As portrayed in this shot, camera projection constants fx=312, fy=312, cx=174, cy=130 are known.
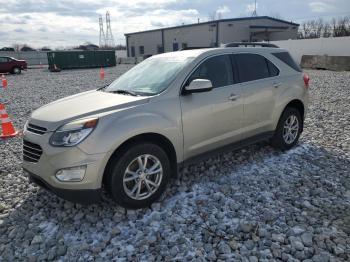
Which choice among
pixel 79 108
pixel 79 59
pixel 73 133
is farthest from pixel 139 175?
pixel 79 59

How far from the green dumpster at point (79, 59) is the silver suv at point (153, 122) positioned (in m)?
30.0

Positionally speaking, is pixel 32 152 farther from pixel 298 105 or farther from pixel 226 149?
pixel 298 105

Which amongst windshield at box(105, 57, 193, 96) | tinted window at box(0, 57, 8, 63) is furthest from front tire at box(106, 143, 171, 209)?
tinted window at box(0, 57, 8, 63)

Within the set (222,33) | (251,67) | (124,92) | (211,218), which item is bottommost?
(211,218)

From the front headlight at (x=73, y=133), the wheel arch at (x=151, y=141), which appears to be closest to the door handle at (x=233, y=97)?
the wheel arch at (x=151, y=141)

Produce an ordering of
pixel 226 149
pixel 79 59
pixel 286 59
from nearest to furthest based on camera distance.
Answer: pixel 226 149 < pixel 286 59 < pixel 79 59

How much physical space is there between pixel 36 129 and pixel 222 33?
3728 cm

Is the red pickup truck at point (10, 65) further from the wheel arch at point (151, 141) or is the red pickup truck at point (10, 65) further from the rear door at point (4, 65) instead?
the wheel arch at point (151, 141)

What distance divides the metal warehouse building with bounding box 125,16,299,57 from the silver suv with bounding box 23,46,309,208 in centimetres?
3223

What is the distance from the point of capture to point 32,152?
139 inches

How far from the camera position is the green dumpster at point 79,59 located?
107ft

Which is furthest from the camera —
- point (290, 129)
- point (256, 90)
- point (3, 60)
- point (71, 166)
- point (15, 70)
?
point (15, 70)

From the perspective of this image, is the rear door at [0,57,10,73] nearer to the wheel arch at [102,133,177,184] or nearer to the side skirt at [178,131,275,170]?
the side skirt at [178,131,275,170]

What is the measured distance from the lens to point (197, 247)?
3.07 metres
